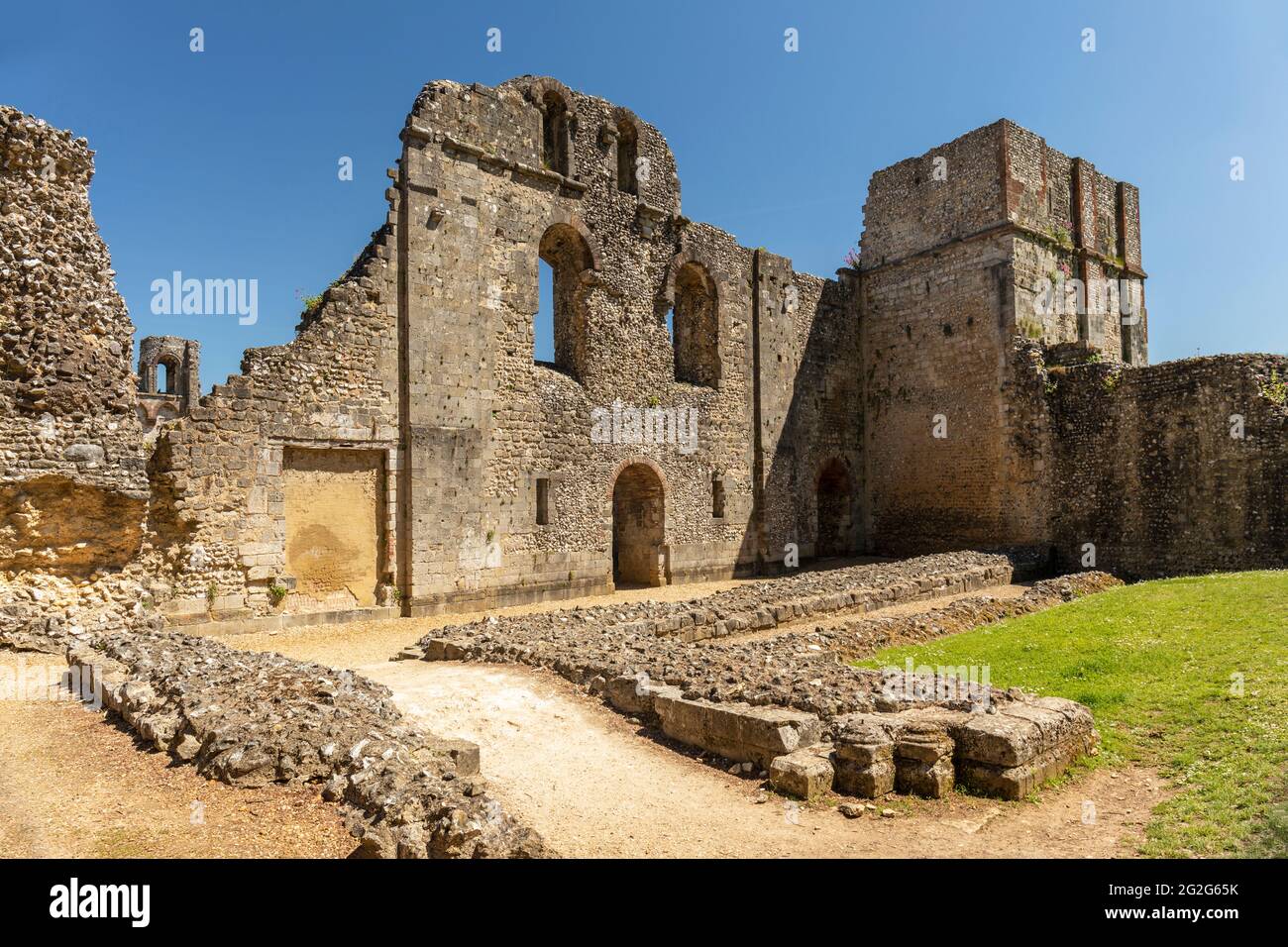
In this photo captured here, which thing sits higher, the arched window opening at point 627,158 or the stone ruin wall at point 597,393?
the arched window opening at point 627,158

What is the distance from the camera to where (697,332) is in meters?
20.1

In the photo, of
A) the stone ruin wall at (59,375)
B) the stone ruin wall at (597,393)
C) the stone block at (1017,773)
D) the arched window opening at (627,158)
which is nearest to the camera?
the stone block at (1017,773)

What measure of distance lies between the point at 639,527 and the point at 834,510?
7105 mm

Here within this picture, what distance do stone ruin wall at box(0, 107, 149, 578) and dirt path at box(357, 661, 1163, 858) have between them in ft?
18.1

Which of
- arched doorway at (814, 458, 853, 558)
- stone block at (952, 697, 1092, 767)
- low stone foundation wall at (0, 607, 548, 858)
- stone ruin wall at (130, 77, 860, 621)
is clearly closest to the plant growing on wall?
arched doorway at (814, 458, 853, 558)

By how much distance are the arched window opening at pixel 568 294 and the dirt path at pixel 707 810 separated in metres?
10.8

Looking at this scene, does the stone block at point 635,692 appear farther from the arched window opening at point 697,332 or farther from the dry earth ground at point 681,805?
the arched window opening at point 697,332

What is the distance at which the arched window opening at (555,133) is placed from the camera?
1672 centimetres

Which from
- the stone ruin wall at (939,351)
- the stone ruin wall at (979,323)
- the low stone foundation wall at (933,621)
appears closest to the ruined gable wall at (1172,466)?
the stone ruin wall at (979,323)

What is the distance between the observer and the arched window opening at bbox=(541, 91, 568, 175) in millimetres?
16719

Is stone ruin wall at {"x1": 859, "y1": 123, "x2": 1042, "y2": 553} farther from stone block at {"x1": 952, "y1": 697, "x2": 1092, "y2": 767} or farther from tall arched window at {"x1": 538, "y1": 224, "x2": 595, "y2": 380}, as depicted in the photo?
stone block at {"x1": 952, "y1": 697, "x2": 1092, "y2": 767}

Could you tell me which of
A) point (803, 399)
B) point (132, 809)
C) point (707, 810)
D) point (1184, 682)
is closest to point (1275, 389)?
point (803, 399)

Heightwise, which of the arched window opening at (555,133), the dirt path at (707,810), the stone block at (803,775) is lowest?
the dirt path at (707,810)

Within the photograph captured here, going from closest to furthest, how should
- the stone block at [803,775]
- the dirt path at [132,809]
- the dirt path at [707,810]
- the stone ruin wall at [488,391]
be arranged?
the dirt path at [132,809] → the dirt path at [707,810] → the stone block at [803,775] → the stone ruin wall at [488,391]
